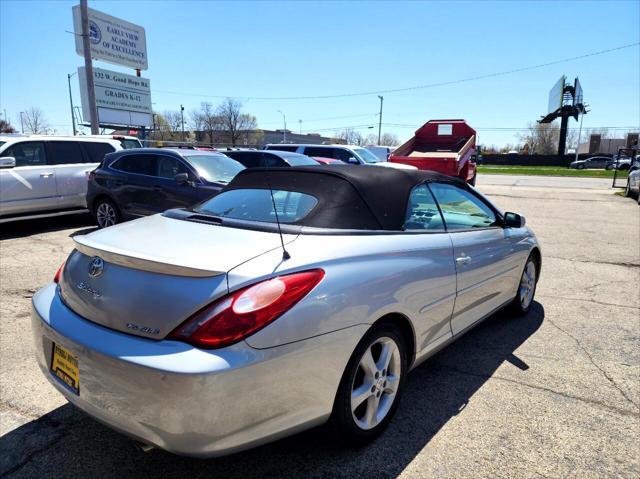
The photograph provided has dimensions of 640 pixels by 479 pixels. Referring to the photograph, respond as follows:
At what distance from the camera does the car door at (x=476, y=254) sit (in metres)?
3.14

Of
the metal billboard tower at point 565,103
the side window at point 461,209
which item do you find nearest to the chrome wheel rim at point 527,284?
the side window at point 461,209

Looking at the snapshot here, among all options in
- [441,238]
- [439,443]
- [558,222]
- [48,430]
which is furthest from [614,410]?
[558,222]

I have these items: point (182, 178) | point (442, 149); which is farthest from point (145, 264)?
point (442, 149)

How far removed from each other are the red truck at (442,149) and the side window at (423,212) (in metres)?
9.24

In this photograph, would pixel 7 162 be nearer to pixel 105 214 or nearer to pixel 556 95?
pixel 105 214

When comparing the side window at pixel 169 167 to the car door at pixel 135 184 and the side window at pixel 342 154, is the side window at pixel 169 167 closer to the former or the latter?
the car door at pixel 135 184

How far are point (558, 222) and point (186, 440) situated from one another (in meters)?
11.4

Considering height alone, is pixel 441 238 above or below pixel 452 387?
above

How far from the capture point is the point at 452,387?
310 cm

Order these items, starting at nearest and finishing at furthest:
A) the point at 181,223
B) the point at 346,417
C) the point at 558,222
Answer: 1. the point at 346,417
2. the point at 181,223
3. the point at 558,222

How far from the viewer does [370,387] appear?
2369mm

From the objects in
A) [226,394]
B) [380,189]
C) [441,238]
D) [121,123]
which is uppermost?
[121,123]

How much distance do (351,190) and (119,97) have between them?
33693mm

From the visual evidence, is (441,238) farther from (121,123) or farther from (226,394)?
(121,123)
